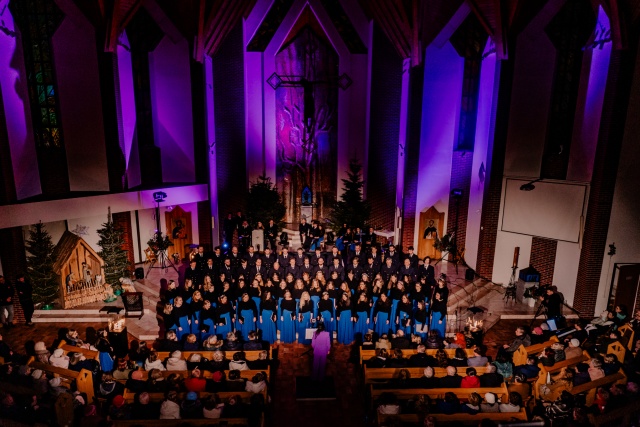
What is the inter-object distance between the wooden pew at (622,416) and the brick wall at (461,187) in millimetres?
9150

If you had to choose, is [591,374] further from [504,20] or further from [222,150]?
[222,150]

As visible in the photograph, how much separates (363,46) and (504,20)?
16.5ft

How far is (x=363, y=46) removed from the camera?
56.0 feet

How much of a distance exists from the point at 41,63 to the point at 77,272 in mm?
6443

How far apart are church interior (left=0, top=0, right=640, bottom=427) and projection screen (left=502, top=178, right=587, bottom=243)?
6cm

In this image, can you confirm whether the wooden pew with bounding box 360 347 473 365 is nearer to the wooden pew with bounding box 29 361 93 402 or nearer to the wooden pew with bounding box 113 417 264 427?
the wooden pew with bounding box 113 417 264 427

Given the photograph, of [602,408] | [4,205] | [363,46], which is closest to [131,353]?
[4,205]

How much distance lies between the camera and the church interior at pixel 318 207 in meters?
8.92

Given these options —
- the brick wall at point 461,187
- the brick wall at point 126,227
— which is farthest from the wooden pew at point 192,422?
the brick wall at point 461,187

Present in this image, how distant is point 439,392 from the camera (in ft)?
27.5

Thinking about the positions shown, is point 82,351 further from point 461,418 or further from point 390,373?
point 461,418

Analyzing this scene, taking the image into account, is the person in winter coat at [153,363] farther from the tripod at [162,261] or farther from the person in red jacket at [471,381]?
the tripod at [162,261]

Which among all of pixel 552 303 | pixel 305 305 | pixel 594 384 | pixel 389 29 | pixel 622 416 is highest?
pixel 389 29

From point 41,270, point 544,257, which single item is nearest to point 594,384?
point 544,257
